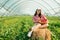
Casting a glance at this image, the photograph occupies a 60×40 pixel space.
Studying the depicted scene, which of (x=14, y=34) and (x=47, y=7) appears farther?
(x=47, y=7)

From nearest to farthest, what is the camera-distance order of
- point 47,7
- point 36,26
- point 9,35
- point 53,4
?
1. point 36,26
2. point 9,35
3. point 53,4
4. point 47,7

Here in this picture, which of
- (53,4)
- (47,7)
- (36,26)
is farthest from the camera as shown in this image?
(47,7)

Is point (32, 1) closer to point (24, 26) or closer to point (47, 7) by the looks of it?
point (47, 7)

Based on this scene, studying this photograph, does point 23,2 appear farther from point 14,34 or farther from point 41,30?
point 41,30

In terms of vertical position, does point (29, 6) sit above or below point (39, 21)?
below

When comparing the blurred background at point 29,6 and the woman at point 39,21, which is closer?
the woman at point 39,21

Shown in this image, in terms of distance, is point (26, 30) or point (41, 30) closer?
point (41, 30)

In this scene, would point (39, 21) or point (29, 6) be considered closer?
point (39, 21)

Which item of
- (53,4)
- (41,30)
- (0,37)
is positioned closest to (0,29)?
(0,37)

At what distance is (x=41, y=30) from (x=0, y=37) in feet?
8.41

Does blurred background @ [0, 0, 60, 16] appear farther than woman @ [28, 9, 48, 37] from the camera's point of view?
Yes

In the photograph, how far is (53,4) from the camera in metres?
20.5

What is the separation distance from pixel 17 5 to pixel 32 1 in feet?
3.92

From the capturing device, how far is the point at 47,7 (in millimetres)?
21891
